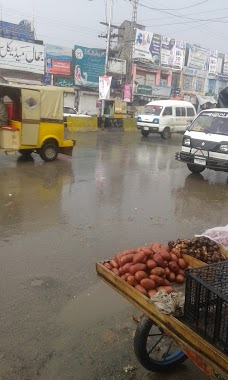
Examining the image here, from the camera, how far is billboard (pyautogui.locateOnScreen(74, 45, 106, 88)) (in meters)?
31.0

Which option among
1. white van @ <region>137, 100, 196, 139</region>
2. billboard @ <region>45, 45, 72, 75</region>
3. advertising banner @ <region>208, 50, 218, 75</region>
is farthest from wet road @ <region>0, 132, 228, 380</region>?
advertising banner @ <region>208, 50, 218, 75</region>

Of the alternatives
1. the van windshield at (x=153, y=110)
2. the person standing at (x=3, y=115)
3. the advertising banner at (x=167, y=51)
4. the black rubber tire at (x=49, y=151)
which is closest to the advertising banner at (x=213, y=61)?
the advertising banner at (x=167, y=51)

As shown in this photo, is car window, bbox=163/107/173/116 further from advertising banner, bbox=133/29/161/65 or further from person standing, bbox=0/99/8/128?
advertising banner, bbox=133/29/161/65

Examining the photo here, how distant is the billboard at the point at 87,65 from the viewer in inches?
1219

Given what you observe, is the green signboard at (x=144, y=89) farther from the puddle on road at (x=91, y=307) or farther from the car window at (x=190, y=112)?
the puddle on road at (x=91, y=307)

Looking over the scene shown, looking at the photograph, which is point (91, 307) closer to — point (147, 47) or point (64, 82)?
point (64, 82)

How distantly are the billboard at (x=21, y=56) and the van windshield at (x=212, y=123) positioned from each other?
61.1 feet

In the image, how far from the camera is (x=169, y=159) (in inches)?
557

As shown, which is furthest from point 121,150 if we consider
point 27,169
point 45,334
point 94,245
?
point 45,334

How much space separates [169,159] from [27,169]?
19.3 ft

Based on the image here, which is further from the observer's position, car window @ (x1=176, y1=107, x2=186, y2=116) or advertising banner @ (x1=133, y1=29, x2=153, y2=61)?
advertising banner @ (x1=133, y1=29, x2=153, y2=61)

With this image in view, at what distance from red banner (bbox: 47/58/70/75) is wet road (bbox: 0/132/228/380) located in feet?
64.7

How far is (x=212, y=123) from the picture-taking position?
10766mm

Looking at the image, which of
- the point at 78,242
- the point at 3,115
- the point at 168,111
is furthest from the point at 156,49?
the point at 78,242
